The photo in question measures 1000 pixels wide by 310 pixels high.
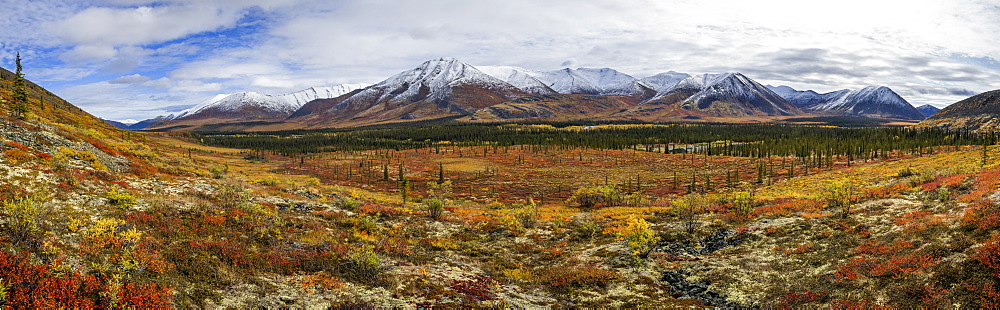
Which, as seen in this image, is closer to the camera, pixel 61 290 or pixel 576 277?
pixel 61 290

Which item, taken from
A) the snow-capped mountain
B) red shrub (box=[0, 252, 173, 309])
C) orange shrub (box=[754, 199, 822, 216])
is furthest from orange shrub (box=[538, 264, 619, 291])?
the snow-capped mountain

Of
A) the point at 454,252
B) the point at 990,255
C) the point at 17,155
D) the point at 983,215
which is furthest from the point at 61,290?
the point at 983,215

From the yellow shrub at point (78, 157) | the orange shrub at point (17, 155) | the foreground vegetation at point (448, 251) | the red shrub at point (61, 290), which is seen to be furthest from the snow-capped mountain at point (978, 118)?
the orange shrub at point (17, 155)

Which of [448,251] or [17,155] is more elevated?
[17,155]

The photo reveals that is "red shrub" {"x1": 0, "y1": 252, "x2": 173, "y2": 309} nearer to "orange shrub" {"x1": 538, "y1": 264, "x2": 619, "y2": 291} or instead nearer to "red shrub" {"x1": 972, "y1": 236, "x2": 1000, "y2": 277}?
"orange shrub" {"x1": 538, "y1": 264, "x2": 619, "y2": 291}

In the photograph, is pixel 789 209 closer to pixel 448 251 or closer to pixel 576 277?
pixel 576 277

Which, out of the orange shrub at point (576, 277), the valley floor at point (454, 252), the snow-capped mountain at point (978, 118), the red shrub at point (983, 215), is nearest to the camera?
the valley floor at point (454, 252)

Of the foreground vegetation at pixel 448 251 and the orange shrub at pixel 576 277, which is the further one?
the orange shrub at pixel 576 277

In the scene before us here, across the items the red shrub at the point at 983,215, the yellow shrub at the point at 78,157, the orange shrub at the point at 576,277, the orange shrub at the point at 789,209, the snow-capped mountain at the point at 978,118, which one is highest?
the snow-capped mountain at the point at 978,118

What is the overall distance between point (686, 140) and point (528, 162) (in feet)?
360

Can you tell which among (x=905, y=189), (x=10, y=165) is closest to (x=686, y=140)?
(x=905, y=189)

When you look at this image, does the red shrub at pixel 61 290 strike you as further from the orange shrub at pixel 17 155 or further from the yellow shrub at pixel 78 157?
the yellow shrub at pixel 78 157

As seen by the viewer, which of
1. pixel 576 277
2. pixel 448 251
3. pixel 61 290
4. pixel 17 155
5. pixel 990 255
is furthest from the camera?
pixel 448 251

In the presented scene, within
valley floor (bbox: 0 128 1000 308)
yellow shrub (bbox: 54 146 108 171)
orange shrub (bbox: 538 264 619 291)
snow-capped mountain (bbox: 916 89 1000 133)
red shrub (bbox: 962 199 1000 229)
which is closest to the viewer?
valley floor (bbox: 0 128 1000 308)
